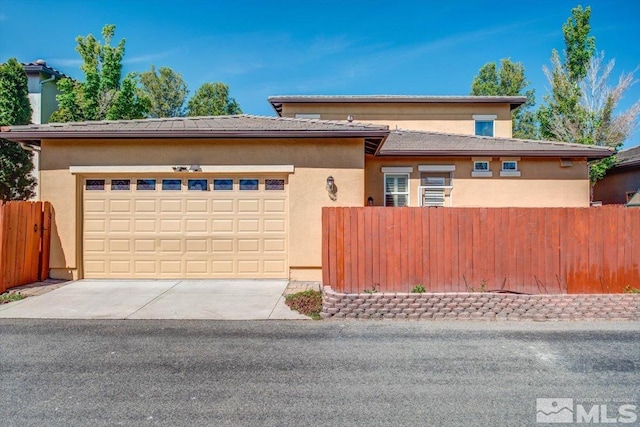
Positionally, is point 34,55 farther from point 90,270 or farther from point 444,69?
point 444,69

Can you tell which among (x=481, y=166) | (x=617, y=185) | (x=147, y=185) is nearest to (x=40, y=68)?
(x=147, y=185)

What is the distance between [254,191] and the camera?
32.8ft

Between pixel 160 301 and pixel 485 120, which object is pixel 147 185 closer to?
pixel 160 301

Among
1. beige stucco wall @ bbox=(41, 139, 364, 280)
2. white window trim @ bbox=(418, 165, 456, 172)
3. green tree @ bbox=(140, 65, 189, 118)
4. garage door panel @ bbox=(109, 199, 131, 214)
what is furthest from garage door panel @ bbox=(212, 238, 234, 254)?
green tree @ bbox=(140, 65, 189, 118)

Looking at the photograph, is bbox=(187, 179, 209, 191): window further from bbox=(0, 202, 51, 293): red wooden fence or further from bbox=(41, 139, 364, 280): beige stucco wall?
bbox=(0, 202, 51, 293): red wooden fence

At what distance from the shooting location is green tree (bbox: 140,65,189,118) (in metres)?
35.9

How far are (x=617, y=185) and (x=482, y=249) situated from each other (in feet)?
50.1

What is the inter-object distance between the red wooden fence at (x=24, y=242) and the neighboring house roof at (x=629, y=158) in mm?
21012

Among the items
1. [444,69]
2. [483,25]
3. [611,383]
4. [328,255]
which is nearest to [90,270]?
[328,255]

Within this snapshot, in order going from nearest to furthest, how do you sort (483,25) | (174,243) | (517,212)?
(517,212)
(174,243)
(483,25)

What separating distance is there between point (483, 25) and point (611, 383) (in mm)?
17321

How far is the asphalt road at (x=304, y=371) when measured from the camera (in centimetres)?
384

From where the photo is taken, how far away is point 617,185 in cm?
1834

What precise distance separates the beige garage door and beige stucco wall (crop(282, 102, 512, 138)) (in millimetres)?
7840
